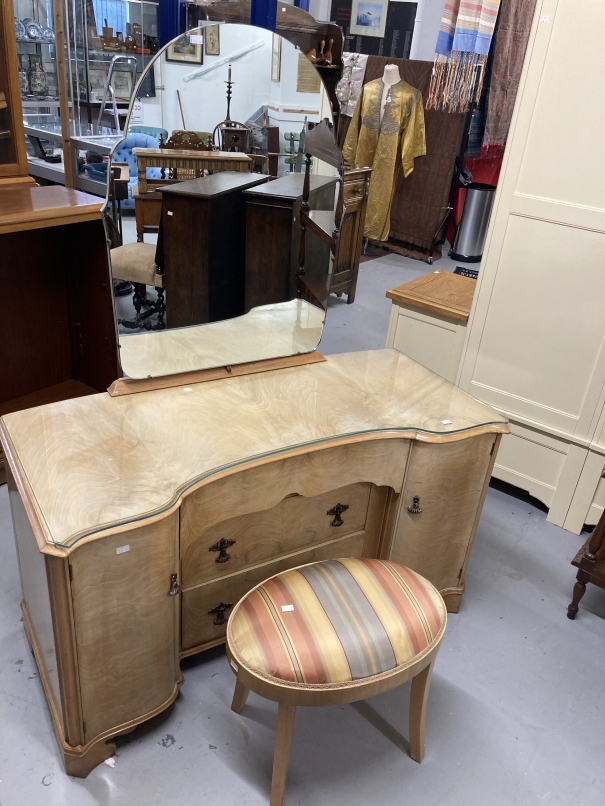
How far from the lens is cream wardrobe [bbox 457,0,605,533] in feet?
6.87

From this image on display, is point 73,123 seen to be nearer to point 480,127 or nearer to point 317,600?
point 317,600

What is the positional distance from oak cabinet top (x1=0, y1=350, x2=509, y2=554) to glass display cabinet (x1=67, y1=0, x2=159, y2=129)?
945 millimetres

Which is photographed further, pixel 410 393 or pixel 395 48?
pixel 395 48

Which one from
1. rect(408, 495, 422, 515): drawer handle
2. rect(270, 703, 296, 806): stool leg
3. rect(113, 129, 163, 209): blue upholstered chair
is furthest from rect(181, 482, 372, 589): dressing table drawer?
rect(113, 129, 163, 209): blue upholstered chair

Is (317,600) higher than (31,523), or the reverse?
(31,523)

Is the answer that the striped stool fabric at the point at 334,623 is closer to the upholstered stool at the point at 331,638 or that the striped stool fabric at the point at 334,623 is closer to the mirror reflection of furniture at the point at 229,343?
the upholstered stool at the point at 331,638

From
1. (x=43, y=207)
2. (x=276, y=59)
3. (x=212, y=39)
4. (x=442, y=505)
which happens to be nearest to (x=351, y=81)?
(x=43, y=207)

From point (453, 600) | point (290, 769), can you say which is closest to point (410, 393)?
point (453, 600)

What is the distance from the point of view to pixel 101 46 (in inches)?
113

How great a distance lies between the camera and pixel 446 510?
1874 mm

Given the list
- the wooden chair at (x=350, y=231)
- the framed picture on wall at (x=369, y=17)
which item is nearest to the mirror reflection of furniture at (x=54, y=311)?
the wooden chair at (x=350, y=231)

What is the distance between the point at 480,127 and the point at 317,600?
4.96 m

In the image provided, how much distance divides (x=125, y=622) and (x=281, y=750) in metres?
0.44

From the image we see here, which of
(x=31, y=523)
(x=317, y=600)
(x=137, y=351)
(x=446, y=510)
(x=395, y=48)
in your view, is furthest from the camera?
(x=395, y=48)
